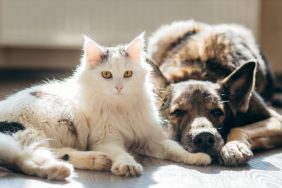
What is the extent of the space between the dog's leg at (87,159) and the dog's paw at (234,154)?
0.43 m

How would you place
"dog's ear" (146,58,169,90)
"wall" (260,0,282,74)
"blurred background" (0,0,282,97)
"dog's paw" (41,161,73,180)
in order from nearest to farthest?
"dog's paw" (41,161,73,180) → "dog's ear" (146,58,169,90) → "blurred background" (0,0,282,97) → "wall" (260,0,282,74)

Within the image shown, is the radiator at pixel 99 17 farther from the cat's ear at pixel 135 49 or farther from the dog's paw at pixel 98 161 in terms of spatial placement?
the dog's paw at pixel 98 161

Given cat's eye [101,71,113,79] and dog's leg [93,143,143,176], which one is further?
cat's eye [101,71,113,79]

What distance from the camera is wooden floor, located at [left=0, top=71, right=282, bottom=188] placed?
4.87 feet

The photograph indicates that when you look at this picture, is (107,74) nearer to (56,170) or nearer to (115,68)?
(115,68)

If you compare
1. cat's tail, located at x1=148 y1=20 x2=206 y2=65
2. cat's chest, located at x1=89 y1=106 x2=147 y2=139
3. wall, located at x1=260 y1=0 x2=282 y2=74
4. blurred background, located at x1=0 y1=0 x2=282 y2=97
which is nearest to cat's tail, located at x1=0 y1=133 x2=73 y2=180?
cat's chest, located at x1=89 y1=106 x2=147 y2=139

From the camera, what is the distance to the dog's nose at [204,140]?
1.78 metres

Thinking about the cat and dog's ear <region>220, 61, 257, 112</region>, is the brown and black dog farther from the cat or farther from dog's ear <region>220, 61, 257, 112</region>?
the cat

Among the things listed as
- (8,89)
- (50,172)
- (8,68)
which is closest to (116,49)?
(50,172)

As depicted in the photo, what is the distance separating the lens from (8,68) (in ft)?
15.0

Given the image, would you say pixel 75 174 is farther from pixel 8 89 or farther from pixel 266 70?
pixel 8 89

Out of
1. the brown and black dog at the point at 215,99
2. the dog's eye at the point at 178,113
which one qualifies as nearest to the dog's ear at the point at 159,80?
the brown and black dog at the point at 215,99

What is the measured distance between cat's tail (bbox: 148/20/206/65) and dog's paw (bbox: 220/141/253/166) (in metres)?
0.97

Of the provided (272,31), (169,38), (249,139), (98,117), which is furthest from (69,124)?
(272,31)
